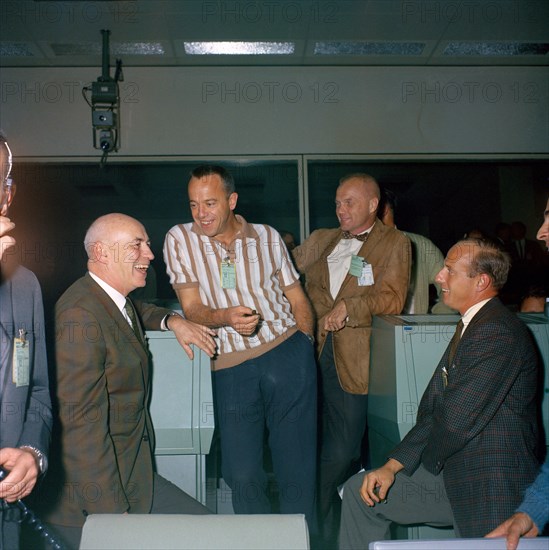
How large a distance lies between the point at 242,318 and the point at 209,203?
19.8 inches

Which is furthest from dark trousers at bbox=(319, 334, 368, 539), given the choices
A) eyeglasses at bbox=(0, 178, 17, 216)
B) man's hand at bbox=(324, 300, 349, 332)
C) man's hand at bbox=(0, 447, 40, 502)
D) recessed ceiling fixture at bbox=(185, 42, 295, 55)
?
recessed ceiling fixture at bbox=(185, 42, 295, 55)

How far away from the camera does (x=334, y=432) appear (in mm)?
2555

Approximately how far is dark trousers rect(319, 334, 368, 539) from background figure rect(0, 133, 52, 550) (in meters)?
1.38

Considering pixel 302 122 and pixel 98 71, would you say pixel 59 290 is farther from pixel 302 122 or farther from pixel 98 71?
pixel 302 122

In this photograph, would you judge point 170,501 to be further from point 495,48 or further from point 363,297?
point 495,48

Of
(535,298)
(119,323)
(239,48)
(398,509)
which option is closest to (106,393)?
(119,323)

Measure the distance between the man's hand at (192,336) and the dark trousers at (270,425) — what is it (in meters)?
0.20

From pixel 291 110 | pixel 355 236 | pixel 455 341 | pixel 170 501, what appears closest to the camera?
pixel 170 501

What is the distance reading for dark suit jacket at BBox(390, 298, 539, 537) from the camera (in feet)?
5.43

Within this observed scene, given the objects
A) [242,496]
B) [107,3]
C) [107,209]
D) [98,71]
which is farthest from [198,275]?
[107,209]

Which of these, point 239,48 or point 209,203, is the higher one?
point 239,48

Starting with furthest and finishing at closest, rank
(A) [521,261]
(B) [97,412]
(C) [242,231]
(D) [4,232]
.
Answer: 1. (A) [521,261]
2. (C) [242,231]
3. (B) [97,412]
4. (D) [4,232]

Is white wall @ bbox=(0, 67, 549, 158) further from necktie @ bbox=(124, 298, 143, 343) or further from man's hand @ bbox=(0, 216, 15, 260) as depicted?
man's hand @ bbox=(0, 216, 15, 260)

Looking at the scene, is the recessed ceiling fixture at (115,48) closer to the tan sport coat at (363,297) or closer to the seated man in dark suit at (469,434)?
the tan sport coat at (363,297)
